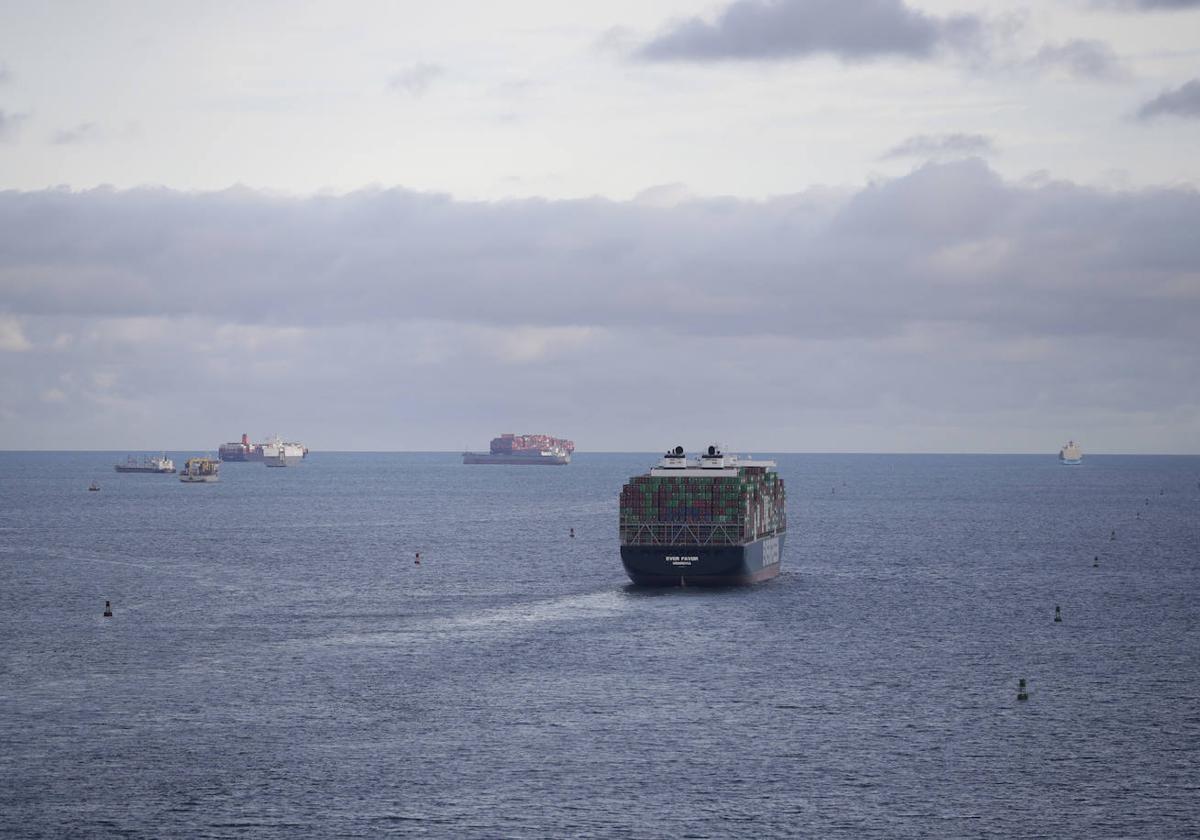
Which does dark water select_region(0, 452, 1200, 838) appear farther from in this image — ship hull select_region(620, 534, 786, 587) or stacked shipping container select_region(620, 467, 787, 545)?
stacked shipping container select_region(620, 467, 787, 545)

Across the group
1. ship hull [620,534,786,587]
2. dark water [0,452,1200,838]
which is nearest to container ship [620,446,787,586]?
ship hull [620,534,786,587]

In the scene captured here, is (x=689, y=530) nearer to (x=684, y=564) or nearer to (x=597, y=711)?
(x=684, y=564)

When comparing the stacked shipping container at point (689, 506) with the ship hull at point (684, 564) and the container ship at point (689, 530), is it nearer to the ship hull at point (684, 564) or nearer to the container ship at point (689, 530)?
the container ship at point (689, 530)

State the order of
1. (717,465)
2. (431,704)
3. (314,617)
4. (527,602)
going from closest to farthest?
(431,704)
(314,617)
(527,602)
(717,465)

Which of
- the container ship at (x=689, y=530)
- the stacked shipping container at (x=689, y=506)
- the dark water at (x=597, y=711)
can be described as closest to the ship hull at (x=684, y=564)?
the container ship at (x=689, y=530)

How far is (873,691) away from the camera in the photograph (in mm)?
88062

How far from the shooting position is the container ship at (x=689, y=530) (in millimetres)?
128500

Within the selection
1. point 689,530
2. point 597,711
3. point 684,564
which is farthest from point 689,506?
point 597,711

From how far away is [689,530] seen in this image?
132 m

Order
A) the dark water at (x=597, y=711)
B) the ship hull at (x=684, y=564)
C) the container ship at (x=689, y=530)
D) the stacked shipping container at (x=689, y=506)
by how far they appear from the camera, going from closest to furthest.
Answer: the dark water at (x=597, y=711), the ship hull at (x=684, y=564), the container ship at (x=689, y=530), the stacked shipping container at (x=689, y=506)

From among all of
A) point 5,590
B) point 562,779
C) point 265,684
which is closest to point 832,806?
point 562,779

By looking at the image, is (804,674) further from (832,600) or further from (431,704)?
(832,600)

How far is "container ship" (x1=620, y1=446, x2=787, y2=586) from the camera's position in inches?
5059

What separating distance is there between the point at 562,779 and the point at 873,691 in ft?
91.2
